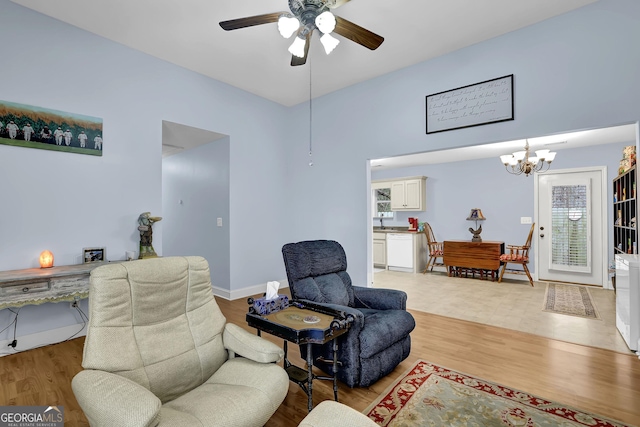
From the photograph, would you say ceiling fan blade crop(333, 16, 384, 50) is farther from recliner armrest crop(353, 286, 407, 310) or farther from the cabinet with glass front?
the cabinet with glass front

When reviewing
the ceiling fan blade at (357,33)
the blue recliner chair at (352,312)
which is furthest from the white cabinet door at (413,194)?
the ceiling fan blade at (357,33)

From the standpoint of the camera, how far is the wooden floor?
1999 mm

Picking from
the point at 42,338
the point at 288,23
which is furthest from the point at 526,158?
the point at 42,338

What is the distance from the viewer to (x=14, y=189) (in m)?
2.76

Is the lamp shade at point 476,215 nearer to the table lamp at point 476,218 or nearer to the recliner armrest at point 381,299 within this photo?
the table lamp at point 476,218

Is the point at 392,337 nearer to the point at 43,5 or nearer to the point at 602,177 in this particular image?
the point at 43,5

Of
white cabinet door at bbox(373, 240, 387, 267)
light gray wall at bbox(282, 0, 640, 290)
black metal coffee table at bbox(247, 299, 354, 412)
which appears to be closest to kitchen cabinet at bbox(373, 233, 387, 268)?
white cabinet door at bbox(373, 240, 387, 267)

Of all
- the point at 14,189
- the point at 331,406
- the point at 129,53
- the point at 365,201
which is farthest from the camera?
the point at 365,201

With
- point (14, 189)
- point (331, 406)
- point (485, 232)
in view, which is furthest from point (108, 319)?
point (485, 232)

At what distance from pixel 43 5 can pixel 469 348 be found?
4.89 meters

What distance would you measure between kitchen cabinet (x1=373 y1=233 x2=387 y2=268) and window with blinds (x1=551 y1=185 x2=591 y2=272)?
3.08m

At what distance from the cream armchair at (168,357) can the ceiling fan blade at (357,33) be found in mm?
1848

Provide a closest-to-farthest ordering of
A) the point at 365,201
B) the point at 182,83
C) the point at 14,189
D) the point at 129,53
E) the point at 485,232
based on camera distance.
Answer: the point at 14,189, the point at 129,53, the point at 182,83, the point at 365,201, the point at 485,232

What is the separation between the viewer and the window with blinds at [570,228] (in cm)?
536
